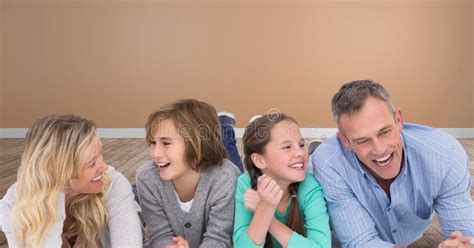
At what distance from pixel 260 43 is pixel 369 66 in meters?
1.47

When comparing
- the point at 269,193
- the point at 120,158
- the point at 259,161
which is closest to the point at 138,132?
the point at 120,158

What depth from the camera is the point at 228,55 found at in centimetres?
636

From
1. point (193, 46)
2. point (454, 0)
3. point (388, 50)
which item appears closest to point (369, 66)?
point (388, 50)

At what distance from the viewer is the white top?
4.15ft

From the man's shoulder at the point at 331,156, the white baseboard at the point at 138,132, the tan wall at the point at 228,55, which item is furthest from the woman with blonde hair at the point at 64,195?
the tan wall at the point at 228,55

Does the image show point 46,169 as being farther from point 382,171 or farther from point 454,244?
point 454,244

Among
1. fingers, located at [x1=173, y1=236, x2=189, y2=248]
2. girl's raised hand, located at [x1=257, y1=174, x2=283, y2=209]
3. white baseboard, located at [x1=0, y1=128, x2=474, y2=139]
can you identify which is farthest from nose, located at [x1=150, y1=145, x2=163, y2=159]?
white baseboard, located at [x1=0, y1=128, x2=474, y2=139]

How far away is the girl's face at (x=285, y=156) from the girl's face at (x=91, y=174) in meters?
0.49

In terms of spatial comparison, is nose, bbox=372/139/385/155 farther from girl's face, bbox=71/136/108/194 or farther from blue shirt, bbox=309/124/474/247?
girl's face, bbox=71/136/108/194

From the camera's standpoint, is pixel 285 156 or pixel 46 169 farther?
Answer: pixel 285 156

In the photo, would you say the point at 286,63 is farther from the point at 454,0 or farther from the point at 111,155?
the point at 111,155

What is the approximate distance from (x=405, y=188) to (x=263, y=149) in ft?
1.45

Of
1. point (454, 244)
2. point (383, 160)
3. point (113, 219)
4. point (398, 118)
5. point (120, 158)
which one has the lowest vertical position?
point (120, 158)

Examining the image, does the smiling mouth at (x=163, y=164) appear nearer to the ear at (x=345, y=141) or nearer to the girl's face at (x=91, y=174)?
the girl's face at (x=91, y=174)
